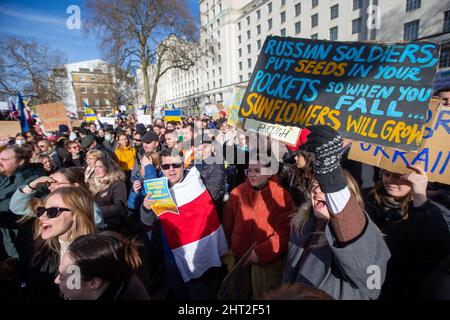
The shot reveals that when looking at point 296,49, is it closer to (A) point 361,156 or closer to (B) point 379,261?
(A) point 361,156

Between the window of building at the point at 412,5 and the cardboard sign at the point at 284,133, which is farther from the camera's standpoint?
the window of building at the point at 412,5

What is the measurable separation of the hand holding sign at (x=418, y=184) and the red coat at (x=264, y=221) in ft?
3.02

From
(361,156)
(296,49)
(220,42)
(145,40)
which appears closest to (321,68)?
(296,49)

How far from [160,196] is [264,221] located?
104cm

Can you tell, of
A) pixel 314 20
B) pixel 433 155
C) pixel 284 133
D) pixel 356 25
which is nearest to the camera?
pixel 433 155

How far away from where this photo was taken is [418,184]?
1623mm

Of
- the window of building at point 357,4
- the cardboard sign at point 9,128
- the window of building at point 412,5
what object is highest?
the window of building at point 357,4

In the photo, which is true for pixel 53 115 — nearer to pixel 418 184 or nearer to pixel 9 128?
pixel 9 128

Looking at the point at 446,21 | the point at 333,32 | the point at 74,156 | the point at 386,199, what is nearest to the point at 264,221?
the point at 386,199

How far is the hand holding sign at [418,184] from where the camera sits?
158 cm

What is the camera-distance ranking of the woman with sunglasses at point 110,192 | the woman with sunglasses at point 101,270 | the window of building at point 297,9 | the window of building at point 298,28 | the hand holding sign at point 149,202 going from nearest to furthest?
1. the woman with sunglasses at point 101,270
2. the hand holding sign at point 149,202
3. the woman with sunglasses at point 110,192
4. the window of building at point 297,9
5. the window of building at point 298,28

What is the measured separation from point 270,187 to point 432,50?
1.53 meters

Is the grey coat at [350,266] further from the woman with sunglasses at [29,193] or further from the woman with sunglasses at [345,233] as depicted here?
the woman with sunglasses at [29,193]

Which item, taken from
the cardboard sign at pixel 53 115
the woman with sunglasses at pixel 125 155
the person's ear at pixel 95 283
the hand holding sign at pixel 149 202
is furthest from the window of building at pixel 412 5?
the person's ear at pixel 95 283
